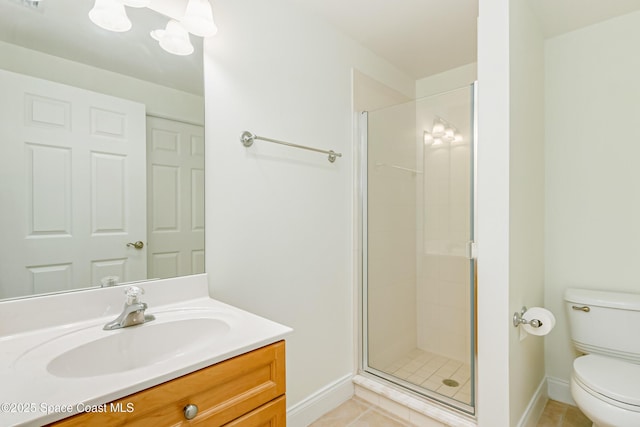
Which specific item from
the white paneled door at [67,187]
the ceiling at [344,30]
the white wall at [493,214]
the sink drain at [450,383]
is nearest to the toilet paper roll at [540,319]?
the white wall at [493,214]

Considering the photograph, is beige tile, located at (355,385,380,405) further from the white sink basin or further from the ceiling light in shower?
the ceiling light in shower

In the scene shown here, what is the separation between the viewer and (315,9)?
1788mm

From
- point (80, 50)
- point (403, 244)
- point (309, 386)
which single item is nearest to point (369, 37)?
point (403, 244)

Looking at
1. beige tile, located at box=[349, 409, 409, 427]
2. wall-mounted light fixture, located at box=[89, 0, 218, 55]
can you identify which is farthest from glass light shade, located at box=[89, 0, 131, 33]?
beige tile, located at box=[349, 409, 409, 427]

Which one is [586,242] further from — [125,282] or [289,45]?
[125,282]

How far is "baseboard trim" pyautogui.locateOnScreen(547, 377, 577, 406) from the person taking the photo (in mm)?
2004

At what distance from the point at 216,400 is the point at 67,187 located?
2.79ft

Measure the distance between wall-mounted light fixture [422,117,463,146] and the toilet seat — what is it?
130cm

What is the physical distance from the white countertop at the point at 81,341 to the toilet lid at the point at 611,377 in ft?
4.69

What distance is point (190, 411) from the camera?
2.58ft

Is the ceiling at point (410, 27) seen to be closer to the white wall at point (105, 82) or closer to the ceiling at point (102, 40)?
the ceiling at point (102, 40)

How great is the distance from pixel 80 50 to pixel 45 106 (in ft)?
0.80

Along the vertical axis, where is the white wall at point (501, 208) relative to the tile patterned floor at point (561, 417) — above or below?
above

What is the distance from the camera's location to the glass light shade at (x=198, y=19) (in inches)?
48.3
